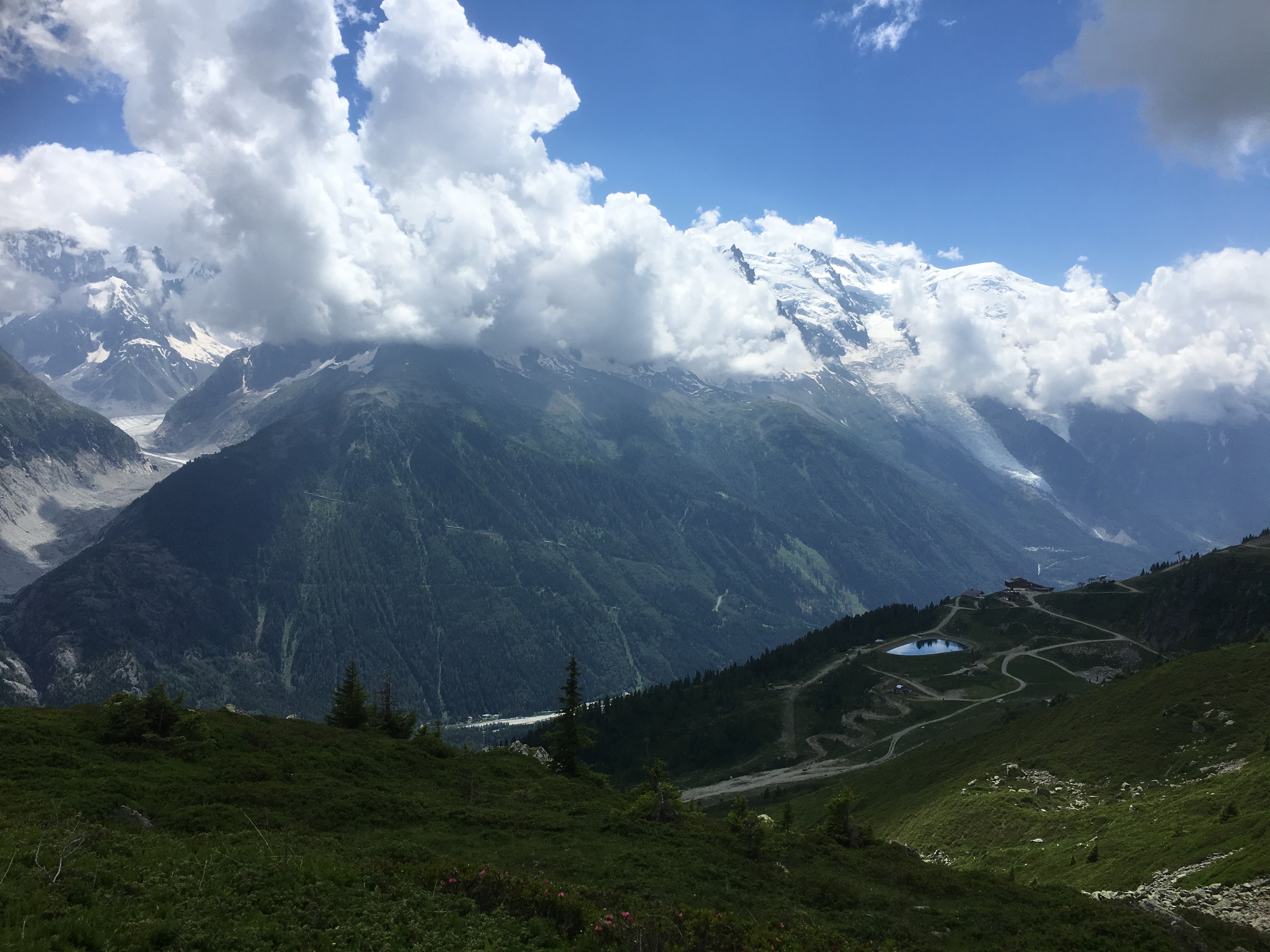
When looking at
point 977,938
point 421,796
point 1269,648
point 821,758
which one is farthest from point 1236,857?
point 821,758

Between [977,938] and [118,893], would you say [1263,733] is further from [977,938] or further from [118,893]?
[118,893]

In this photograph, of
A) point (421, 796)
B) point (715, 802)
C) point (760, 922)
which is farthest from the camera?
point (715, 802)

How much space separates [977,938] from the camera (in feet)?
129

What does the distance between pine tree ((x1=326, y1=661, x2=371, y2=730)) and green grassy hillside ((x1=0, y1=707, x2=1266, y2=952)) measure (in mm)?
24627

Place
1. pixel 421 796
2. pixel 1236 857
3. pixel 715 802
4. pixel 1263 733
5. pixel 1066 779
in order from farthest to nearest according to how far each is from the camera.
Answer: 1. pixel 715 802
2. pixel 1066 779
3. pixel 1263 733
4. pixel 421 796
5. pixel 1236 857

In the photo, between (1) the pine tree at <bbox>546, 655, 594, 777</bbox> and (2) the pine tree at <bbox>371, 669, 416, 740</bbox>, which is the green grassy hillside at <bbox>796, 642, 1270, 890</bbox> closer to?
(1) the pine tree at <bbox>546, 655, 594, 777</bbox>

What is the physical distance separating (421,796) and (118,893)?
2868 centimetres

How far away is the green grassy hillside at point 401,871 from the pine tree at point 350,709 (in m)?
24.6

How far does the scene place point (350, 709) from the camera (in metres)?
89.8

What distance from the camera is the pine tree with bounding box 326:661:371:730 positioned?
293 ft

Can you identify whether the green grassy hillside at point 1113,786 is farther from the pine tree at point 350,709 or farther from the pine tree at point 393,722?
the pine tree at point 350,709

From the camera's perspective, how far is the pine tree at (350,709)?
8919 centimetres

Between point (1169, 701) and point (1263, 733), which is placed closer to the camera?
point (1263, 733)

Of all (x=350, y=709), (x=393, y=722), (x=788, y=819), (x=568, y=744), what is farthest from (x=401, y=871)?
(x=393, y=722)
